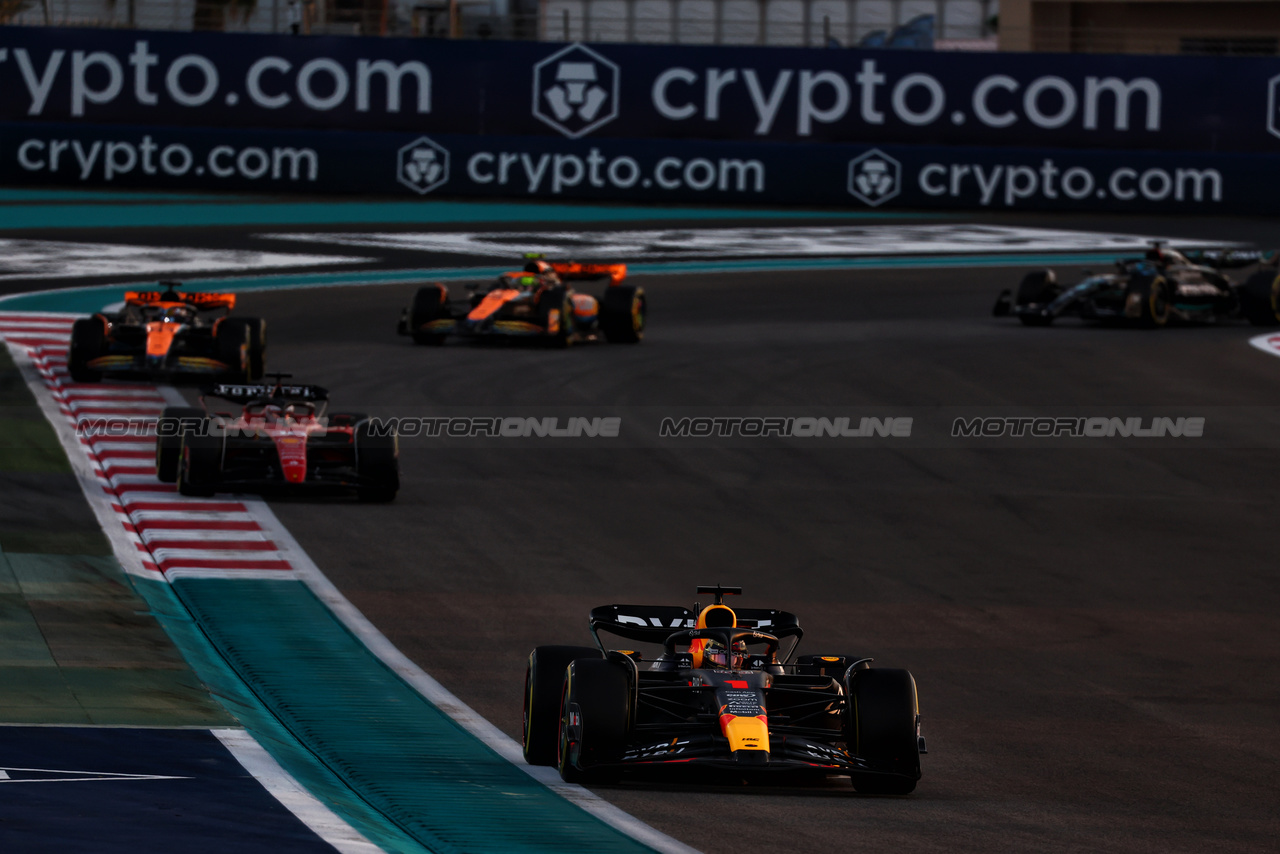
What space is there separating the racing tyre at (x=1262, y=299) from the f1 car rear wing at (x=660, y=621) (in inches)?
795

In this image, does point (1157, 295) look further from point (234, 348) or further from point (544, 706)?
point (544, 706)

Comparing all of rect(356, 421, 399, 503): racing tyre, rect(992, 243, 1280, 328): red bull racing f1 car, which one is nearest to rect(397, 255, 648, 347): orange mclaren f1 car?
rect(992, 243, 1280, 328): red bull racing f1 car

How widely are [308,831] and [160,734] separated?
1.91 m

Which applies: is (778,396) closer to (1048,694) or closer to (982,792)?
(1048,694)

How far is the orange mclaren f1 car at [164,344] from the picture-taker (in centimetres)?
1953

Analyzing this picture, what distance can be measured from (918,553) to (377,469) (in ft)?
13.7

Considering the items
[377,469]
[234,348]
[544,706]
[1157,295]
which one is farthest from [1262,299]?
[544,706]

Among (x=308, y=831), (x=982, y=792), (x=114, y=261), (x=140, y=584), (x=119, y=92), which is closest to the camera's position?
(x=308, y=831)

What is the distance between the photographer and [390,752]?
862 centimetres

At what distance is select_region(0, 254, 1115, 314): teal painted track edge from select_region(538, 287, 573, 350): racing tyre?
238 inches

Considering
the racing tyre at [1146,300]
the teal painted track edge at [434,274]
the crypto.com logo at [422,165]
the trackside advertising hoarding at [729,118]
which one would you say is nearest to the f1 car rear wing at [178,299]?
the teal painted track edge at [434,274]

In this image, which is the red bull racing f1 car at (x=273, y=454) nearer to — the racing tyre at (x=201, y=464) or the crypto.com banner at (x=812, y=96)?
the racing tyre at (x=201, y=464)

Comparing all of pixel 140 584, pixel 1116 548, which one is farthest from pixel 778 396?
pixel 140 584

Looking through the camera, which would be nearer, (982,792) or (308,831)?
(308,831)
